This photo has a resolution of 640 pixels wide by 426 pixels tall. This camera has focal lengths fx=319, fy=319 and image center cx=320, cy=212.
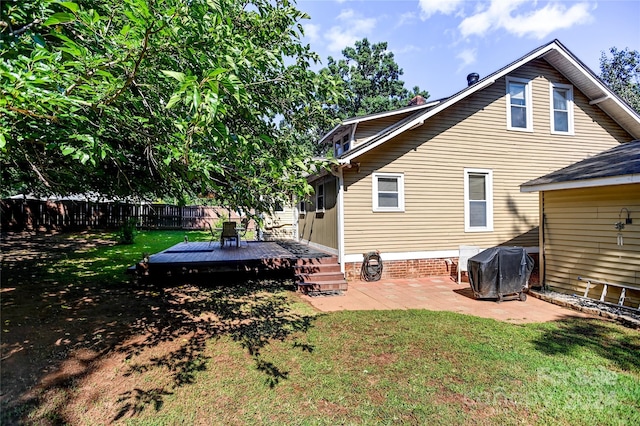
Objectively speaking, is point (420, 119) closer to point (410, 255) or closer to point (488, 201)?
point (488, 201)

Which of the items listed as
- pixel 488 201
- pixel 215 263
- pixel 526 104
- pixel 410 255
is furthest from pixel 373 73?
pixel 215 263

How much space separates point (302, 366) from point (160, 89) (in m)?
3.38

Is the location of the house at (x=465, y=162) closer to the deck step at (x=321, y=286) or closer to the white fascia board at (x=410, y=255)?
the white fascia board at (x=410, y=255)

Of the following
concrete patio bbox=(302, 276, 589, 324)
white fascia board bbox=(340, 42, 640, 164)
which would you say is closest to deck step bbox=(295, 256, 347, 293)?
concrete patio bbox=(302, 276, 589, 324)

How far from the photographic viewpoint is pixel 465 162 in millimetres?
9641

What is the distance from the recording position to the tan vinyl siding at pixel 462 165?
8977 millimetres

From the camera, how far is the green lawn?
9.95ft

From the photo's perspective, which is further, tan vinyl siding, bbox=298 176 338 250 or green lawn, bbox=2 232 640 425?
tan vinyl siding, bbox=298 176 338 250

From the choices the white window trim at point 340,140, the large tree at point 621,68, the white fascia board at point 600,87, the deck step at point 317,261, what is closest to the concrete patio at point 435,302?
the deck step at point 317,261

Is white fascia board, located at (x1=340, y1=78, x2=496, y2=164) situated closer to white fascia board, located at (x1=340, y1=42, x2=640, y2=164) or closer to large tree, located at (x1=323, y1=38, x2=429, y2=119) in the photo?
white fascia board, located at (x1=340, y1=42, x2=640, y2=164)

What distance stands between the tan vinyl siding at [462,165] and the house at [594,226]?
1.86m

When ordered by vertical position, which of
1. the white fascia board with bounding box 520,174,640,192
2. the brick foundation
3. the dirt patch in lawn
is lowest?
the dirt patch in lawn

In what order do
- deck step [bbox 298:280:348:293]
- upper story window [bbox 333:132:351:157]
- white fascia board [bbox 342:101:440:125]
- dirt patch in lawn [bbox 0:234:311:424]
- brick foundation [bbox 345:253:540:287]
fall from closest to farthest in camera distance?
dirt patch in lawn [bbox 0:234:311:424]
deck step [bbox 298:280:348:293]
brick foundation [bbox 345:253:540:287]
white fascia board [bbox 342:101:440:125]
upper story window [bbox 333:132:351:157]

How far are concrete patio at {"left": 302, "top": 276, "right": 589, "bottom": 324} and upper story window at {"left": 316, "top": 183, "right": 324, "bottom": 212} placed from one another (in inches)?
127
